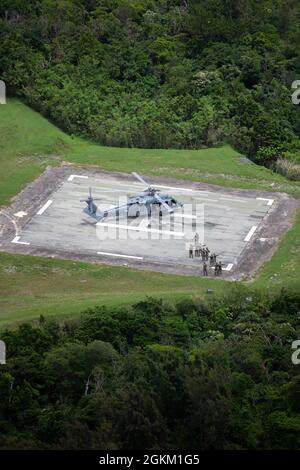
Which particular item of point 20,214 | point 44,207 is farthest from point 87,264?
point 44,207

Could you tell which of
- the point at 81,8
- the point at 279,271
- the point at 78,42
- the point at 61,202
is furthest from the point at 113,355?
the point at 81,8

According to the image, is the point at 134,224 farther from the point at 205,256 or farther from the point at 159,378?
the point at 159,378

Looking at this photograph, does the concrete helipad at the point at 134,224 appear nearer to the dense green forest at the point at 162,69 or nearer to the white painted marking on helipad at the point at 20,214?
the white painted marking on helipad at the point at 20,214

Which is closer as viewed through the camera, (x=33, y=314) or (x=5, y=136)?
(x=33, y=314)

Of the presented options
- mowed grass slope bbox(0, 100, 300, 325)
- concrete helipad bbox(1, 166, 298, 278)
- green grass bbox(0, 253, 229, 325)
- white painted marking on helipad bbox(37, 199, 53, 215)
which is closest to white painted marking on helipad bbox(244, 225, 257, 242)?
concrete helipad bbox(1, 166, 298, 278)

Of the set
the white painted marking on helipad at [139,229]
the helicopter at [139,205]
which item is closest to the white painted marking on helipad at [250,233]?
the white painted marking on helipad at [139,229]
